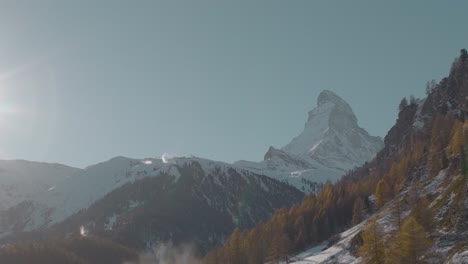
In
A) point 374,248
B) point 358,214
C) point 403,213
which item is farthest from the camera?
point 358,214

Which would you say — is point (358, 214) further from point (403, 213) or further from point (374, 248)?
point (374, 248)

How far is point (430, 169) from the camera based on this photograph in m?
141

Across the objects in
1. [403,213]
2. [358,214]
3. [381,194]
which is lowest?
[403,213]

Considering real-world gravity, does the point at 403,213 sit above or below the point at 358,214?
below

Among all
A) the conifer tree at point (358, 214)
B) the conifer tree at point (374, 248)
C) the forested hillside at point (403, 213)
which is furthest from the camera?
the conifer tree at point (358, 214)

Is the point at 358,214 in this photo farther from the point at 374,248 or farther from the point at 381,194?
the point at 374,248

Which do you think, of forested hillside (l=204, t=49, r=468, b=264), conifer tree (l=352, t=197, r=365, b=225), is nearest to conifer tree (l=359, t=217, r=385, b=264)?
forested hillside (l=204, t=49, r=468, b=264)

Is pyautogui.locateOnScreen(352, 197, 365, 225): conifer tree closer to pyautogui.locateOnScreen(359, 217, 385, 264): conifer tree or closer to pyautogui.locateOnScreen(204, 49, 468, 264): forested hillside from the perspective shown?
pyautogui.locateOnScreen(204, 49, 468, 264): forested hillside

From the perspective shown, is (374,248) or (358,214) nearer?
(374,248)

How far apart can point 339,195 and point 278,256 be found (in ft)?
189

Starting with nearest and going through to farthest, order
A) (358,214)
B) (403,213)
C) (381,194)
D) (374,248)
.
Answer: (374,248), (403,213), (381,194), (358,214)

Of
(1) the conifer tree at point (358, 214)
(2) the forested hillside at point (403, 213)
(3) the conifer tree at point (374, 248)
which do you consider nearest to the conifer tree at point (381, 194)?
(2) the forested hillside at point (403, 213)

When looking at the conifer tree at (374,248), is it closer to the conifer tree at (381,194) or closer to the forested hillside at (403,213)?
the forested hillside at (403,213)

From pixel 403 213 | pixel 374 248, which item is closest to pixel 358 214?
pixel 403 213
